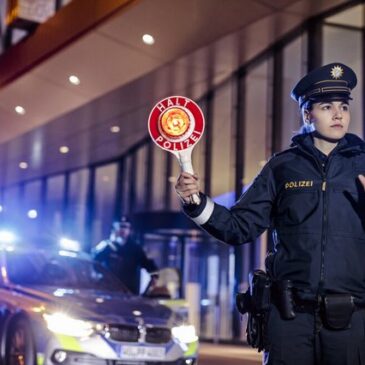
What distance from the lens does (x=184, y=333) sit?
770 cm

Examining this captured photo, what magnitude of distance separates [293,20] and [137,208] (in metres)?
9.18

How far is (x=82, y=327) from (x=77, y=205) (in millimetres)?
17911

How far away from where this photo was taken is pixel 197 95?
16.1 metres

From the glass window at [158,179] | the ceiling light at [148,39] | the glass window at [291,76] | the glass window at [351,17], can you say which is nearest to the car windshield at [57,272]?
the ceiling light at [148,39]

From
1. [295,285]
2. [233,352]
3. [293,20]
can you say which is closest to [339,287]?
[295,285]

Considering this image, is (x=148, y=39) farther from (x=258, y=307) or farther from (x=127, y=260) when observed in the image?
(x=258, y=307)

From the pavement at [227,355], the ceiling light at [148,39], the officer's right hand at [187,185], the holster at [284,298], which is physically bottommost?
the pavement at [227,355]

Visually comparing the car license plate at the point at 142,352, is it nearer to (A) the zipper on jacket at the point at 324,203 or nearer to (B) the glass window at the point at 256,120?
(A) the zipper on jacket at the point at 324,203

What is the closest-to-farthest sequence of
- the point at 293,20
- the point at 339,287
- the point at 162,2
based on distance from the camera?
the point at 339,287
the point at 162,2
the point at 293,20

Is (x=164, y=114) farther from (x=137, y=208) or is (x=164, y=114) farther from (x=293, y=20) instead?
(x=137, y=208)

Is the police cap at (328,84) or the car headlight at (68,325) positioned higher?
the police cap at (328,84)

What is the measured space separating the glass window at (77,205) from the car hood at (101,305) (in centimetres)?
1615

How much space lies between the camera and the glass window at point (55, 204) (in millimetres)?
26094

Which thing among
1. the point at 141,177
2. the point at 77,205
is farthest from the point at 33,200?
the point at 141,177
